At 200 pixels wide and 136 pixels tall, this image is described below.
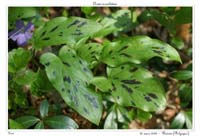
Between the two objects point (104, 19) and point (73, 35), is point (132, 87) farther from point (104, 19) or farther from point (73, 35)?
point (104, 19)

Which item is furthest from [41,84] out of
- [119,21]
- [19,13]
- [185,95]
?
[185,95]

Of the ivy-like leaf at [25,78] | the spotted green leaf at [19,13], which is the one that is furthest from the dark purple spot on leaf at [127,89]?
the spotted green leaf at [19,13]

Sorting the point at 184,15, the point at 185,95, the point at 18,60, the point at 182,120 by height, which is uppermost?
the point at 184,15

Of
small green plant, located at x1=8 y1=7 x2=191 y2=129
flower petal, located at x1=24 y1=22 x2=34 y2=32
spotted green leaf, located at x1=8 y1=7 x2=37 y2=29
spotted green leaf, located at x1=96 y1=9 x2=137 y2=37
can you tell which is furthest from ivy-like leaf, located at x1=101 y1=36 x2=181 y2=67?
spotted green leaf, located at x1=8 y1=7 x2=37 y2=29

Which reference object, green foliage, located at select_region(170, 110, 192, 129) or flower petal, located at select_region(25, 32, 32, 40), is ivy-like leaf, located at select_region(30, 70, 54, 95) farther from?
green foliage, located at select_region(170, 110, 192, 129)

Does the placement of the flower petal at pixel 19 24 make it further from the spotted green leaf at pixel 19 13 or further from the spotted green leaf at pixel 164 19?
the spotted green leaf at pixel 164 19
